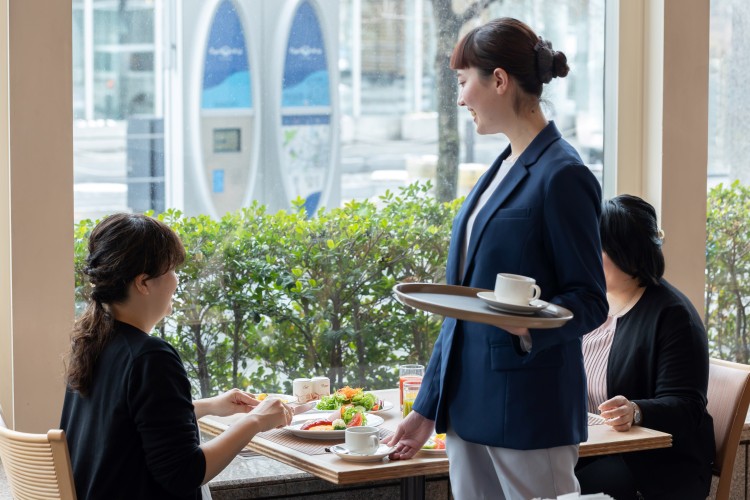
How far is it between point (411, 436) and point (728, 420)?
3.34 feet

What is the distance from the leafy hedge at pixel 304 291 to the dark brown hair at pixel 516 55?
1.34m

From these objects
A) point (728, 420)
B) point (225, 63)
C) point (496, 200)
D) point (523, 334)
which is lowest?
point (728, 420)

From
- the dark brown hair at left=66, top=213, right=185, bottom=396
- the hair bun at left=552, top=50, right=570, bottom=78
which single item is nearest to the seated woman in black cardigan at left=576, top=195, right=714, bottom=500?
the hair bun at left=552, top=50, right=570, bottom=78

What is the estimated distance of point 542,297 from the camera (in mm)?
1936

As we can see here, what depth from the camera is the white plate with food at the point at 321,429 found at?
2311 mm

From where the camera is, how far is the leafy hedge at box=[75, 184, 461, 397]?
10.2 feet

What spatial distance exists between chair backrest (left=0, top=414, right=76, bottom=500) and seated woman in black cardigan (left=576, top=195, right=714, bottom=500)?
124cm

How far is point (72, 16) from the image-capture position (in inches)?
111

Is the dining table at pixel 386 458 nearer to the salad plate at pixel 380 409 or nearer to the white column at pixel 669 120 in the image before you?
the salad plate at pixel 380 409

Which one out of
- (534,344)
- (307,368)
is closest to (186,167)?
(307,368)

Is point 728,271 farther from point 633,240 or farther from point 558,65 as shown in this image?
point 558,65

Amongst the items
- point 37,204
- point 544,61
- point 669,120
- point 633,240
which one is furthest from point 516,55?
point 669,120

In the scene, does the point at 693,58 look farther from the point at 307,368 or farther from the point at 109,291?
the point at 109,291

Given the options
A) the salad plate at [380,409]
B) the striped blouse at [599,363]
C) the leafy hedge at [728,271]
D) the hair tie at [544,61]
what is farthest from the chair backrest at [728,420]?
the hair tie at [544,61]
